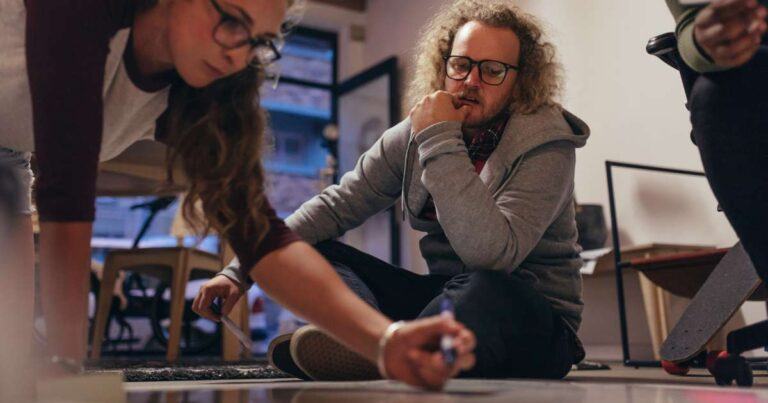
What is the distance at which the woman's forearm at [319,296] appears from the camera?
2.77 ft

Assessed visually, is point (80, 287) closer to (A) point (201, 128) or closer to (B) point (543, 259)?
(A) point (201, 128)

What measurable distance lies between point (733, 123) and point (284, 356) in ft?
2.82

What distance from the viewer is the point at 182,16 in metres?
0.89

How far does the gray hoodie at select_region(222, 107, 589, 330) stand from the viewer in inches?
51.6

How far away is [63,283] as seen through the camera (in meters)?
0.77

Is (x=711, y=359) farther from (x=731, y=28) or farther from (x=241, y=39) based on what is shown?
(x=241, y=39)

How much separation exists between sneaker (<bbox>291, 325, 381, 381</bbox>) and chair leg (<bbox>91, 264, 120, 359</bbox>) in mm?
1806

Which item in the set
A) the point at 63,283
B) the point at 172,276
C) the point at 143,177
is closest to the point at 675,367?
the point at 63,283

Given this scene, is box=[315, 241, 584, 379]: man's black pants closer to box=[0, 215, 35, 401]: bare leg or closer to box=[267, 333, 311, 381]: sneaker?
box=[267, 333, 311, 381]: sneaker

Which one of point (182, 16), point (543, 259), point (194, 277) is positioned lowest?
point (194, 277)

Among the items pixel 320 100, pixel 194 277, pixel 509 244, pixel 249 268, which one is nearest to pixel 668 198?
pixel 194 277

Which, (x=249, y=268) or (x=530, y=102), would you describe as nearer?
(x=249, y=268)

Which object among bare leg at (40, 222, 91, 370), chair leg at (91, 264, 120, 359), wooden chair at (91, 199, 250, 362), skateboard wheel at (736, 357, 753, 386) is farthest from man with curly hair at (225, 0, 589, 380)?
chair leg at (91, 264, 120, 359)

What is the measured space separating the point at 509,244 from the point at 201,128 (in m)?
0.56
